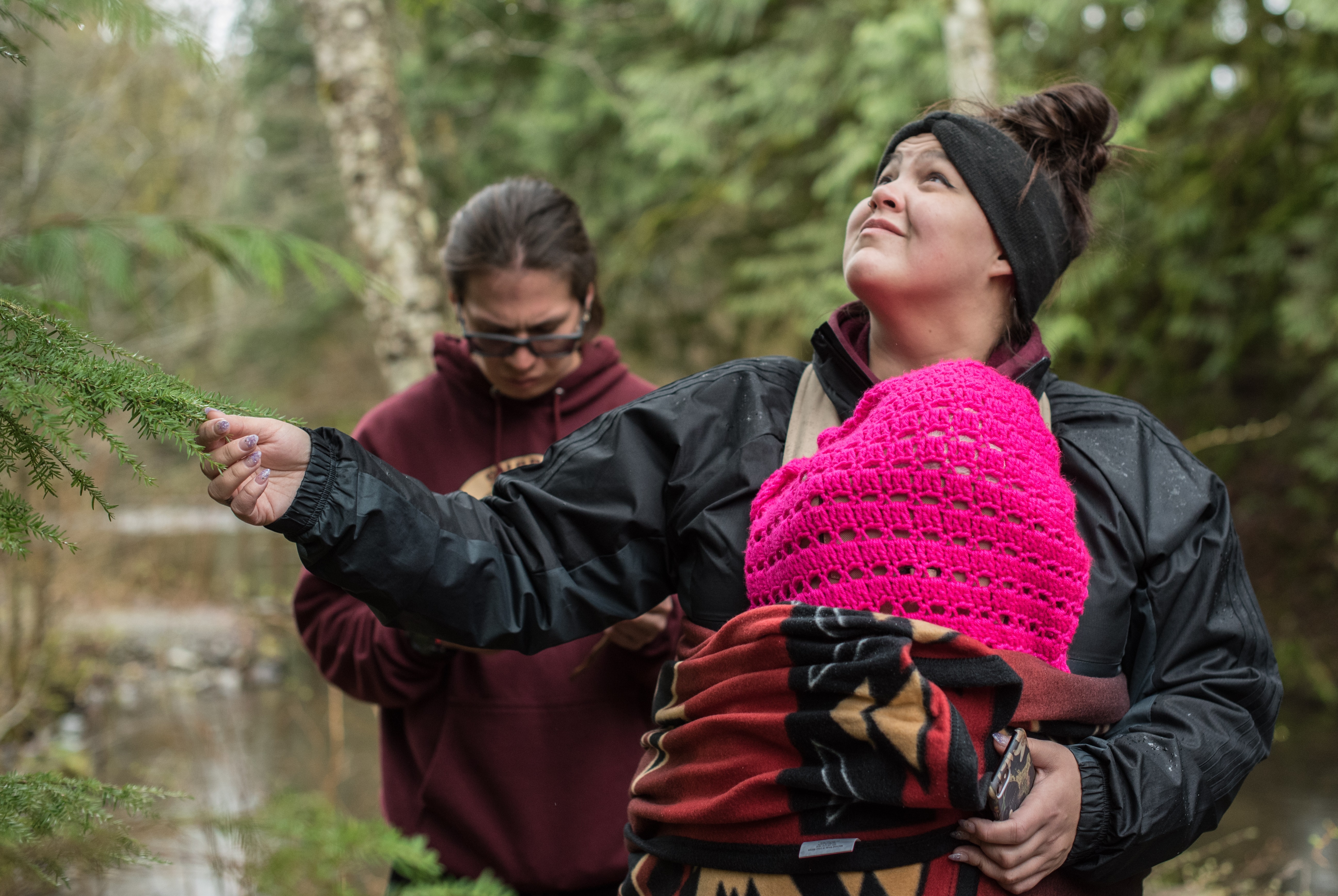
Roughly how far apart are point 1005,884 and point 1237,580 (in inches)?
26.7

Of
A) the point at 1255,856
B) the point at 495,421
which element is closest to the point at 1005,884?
the point at 495,421

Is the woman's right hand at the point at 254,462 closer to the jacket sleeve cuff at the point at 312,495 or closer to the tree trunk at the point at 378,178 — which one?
the jacket sleeve cuff at the point at 312,495

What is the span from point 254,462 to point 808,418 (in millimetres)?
887

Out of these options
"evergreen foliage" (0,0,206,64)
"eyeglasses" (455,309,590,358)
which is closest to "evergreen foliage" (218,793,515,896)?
"evergreen foliage" (0,0,206,64)

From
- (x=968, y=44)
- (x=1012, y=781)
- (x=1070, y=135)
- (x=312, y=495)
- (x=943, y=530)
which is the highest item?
(x=968, y=44)

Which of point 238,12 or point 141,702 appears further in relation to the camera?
point 238,12

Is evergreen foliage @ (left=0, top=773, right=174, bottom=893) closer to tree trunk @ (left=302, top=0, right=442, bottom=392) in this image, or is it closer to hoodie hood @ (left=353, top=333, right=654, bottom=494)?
hoodie hood @ (left=353, top=333, right=654, bottom=494)

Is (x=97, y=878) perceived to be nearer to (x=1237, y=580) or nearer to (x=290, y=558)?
(x=1237, y=580)

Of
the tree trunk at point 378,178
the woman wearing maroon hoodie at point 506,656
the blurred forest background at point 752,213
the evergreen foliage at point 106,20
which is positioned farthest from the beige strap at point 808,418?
the tree trunk at point 378,178

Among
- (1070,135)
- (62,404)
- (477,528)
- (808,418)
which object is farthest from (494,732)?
(1070,135)

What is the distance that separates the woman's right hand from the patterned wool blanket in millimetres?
632

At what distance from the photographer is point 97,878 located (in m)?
1.20

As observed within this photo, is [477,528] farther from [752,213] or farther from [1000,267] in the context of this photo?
[752,213]

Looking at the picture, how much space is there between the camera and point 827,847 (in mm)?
1380
